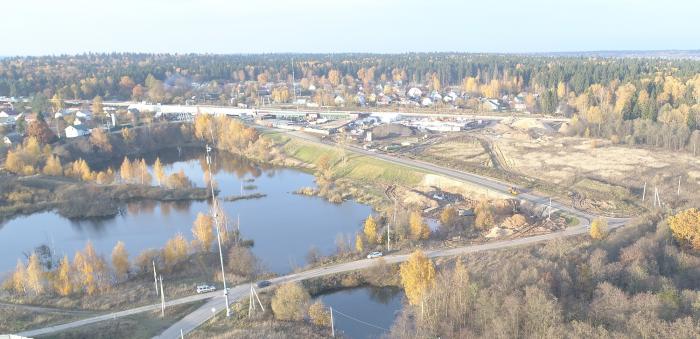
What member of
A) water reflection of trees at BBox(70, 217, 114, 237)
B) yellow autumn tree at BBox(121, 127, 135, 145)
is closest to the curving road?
water reflection of trees at BBox(70, 217, 114, 237)

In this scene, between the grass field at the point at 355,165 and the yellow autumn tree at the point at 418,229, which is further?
the grass field at the point at 355,165

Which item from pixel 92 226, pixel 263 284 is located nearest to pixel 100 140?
pixel 92 226

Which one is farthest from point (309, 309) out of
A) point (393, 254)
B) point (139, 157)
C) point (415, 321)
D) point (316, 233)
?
point (139, 157)

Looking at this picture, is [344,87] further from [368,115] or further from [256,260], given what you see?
[256,260]

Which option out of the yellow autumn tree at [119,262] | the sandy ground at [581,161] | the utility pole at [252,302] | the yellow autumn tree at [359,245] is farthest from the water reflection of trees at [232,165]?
the utility pole at [252,302]

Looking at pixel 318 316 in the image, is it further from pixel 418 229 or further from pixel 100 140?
pixel 100 140

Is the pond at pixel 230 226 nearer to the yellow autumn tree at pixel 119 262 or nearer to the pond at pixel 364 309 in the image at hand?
the pond at pixel 364 309
